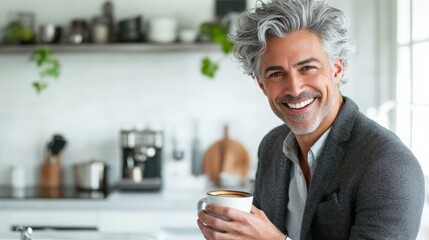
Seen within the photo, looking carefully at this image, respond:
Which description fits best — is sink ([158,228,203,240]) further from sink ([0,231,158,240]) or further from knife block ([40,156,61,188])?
sink ([0,231,158,240])

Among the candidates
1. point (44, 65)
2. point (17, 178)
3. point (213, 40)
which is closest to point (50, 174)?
point (17, 178)

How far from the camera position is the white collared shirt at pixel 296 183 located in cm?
173

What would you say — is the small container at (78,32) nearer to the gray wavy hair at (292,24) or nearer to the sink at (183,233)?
the sink at (183,233)

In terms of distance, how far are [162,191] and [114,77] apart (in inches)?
33.0

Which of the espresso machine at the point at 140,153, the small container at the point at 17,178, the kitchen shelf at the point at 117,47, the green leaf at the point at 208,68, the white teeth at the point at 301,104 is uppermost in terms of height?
the kitchen shelf at the point at 117,47

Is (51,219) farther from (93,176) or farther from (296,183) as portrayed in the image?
(296,183)

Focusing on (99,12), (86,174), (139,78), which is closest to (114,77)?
(139,78)

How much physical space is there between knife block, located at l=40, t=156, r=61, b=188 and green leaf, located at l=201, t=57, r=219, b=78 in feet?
3.71

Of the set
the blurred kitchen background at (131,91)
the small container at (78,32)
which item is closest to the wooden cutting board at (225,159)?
the blurred kitchen background at (131,91)

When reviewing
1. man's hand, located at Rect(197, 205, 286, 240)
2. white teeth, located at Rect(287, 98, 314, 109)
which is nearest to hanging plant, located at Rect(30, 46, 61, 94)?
white teeth, located at Rect(287, 98, 314, 109)

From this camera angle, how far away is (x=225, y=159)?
12.8 ft

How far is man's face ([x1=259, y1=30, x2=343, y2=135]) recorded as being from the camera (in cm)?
160

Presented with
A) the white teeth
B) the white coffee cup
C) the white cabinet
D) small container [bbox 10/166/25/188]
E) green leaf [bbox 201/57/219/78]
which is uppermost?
green leaf [bbox 201/57/219/78]

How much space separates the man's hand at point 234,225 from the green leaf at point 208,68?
2.35m
